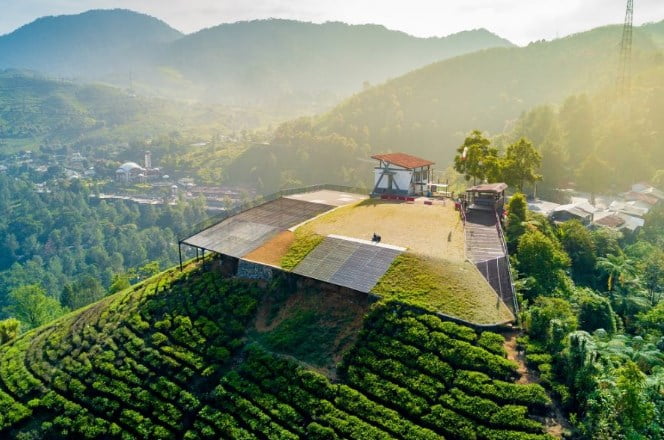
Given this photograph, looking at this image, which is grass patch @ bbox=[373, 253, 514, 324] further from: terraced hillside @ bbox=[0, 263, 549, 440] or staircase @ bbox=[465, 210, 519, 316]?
terraced hillside @ bbox=[0, 263, 549, 440]

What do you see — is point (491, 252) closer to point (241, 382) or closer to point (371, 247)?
point (371, 247)

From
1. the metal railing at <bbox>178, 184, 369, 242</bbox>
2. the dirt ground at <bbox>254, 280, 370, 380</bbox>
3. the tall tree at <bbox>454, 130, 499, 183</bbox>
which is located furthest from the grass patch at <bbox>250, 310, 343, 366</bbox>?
the tall tree at <bbox>454, 130, 499, 183</bbox>

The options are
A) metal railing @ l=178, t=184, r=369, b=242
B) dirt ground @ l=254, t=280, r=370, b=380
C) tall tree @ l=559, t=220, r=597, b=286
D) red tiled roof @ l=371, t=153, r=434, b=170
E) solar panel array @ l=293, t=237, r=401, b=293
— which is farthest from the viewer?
red tiled roof @ l=371, t=153, r=434, b=170

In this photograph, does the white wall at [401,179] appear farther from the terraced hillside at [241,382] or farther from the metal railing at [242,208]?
the terraced hillside at [241,382]

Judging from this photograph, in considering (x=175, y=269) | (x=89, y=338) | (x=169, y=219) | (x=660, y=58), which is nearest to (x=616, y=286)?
(x=175, y=269)

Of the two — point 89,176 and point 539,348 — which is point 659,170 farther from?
point 89,176

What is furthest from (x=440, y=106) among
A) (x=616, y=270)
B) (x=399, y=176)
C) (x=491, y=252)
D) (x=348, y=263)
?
(x=348, y=263)

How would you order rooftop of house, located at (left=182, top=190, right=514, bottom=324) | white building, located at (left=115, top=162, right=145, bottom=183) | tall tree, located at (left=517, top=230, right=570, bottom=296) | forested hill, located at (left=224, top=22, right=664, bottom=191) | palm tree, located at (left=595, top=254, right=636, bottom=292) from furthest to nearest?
white building, located at (left=115, top=162, right=145, bottom=183), forested hill, located at (left=224, top=22, right=664, bottom=191), palm tree, located at (left=595, top=254, right=636, bottom=292), tall tree, located at (left=517, top=230, right=570, bottom=296), rooftop of house, located at (left=182, top=190, right=514, bottom=324)
